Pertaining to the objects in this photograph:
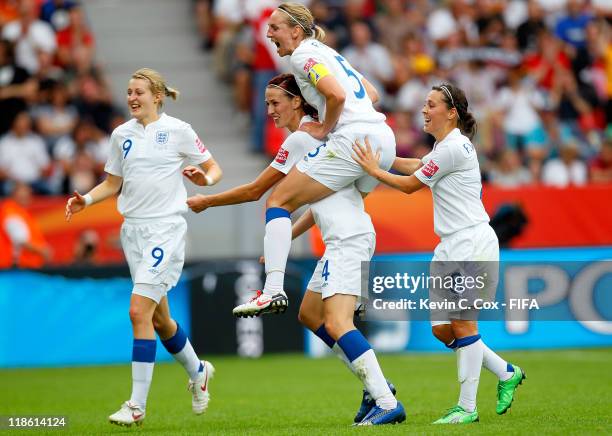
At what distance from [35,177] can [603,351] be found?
A: 8.42 m

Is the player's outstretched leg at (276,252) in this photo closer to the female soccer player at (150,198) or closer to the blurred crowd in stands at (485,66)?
the female soccer player at (150,198)

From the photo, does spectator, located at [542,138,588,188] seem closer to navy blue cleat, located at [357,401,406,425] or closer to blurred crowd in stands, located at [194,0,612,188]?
blurred crowd in stands, located at [194,0,612,188]

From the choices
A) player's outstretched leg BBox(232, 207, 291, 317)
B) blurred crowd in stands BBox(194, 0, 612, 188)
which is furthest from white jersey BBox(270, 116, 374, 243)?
blurred crowd in stands BBox(194, 0, 612, 188)

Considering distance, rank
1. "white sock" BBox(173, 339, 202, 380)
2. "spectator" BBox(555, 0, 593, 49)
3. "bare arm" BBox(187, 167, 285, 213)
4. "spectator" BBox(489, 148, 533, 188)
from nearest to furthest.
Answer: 1. "bare arm" BBox(187, 167, 285, 213)
2. "white sock" BBox(173, 339, 202, 380)
3. "spectator" BBox(489, 148, 533, 188)
4. "spectator" BBox(555, 0, 593, 49)

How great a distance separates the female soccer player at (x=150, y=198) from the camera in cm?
878

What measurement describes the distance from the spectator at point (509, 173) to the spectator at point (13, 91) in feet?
23.6

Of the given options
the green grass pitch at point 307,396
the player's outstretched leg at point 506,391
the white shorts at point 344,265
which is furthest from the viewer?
the player's outstretched leg at point 506,391

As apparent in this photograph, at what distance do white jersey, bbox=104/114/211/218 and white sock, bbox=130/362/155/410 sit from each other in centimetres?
113

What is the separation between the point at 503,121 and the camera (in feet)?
63.0

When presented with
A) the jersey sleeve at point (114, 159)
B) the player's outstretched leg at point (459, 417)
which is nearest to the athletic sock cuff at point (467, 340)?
the player's outstretched leg at point (459, 417)

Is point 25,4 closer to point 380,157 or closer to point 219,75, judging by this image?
point 219,75

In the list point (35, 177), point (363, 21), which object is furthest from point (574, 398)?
point (363, 21)

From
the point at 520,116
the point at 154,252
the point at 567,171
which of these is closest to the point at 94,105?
the point at 520,116

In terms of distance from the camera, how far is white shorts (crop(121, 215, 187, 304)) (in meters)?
8.80
